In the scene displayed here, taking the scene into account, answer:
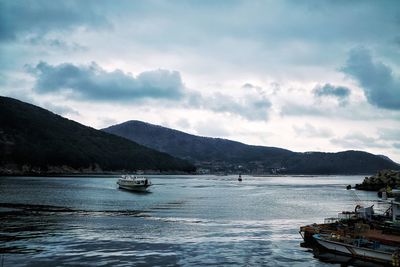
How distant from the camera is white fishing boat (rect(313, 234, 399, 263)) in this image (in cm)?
3681

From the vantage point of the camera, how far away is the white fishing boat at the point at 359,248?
1449 inches

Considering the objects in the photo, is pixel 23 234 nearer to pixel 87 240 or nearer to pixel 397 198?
pixel 87 240

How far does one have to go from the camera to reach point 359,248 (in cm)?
3862

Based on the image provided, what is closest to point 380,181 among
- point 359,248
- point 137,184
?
point 137,184

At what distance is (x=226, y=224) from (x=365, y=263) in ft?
89.0

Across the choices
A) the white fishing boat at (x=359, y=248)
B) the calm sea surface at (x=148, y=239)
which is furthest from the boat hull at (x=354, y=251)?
the calm sea surface at (x=148, y=239)

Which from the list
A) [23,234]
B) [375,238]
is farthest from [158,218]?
[375,238]

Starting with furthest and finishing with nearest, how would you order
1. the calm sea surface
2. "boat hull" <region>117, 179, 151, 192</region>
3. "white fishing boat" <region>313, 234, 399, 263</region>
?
"boat hull" <region>117, 179, 151, 192</region> → the calm sea surface → "white fishing boat" <region>313, 234, 399, 263</region>

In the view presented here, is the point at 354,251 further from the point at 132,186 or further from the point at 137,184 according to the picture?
the point at 132,186

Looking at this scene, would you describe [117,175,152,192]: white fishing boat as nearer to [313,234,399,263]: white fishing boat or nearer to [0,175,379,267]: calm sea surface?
[0,175,379,267]: calm sea surface

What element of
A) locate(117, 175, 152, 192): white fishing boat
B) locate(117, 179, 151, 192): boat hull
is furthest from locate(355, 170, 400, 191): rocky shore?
locate(117, 179, 151, 192): boat hull

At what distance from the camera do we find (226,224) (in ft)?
205

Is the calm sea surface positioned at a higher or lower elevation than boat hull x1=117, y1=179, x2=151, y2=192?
lower

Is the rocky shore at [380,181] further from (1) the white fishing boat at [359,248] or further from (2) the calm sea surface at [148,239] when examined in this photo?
(1) the white fishing boat at [359,248]
